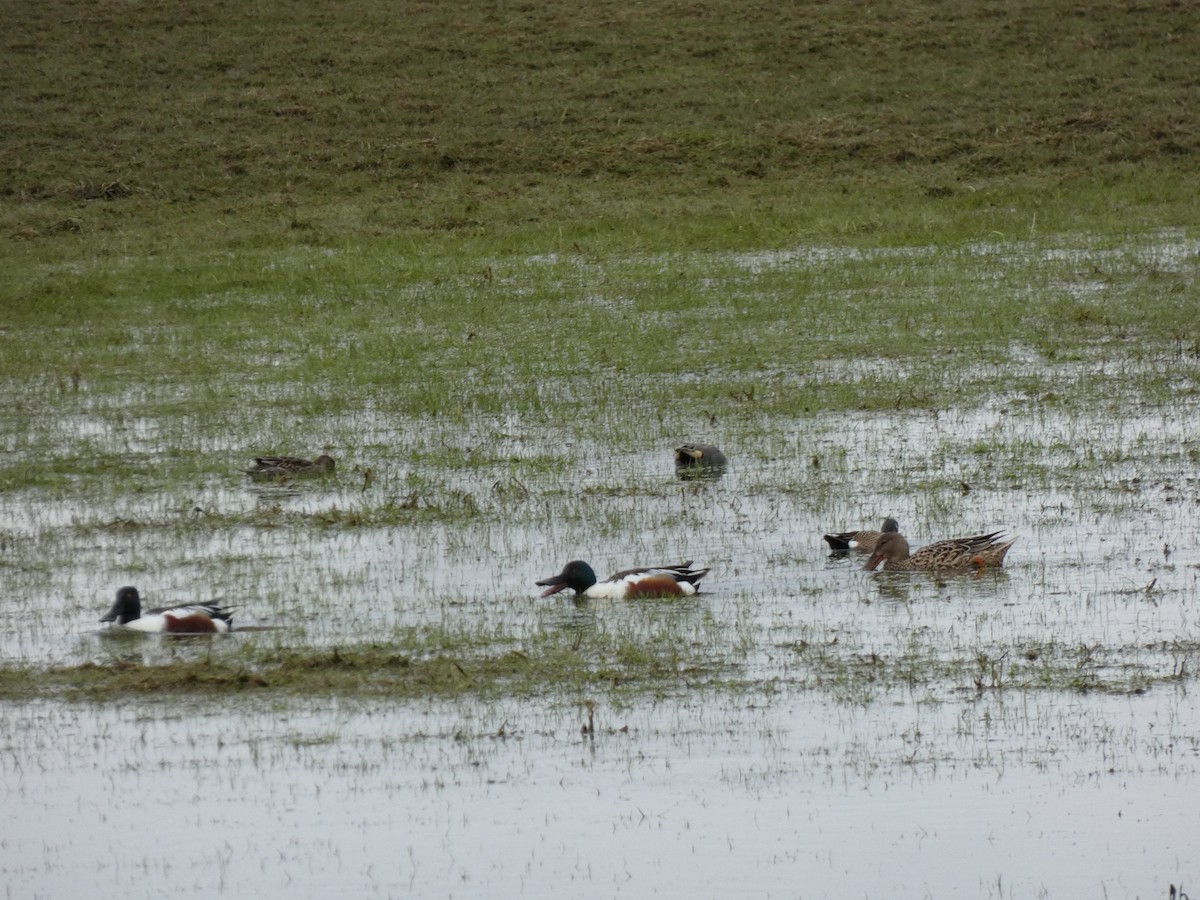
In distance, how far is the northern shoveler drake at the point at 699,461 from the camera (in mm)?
12898

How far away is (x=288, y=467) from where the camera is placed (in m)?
13.0

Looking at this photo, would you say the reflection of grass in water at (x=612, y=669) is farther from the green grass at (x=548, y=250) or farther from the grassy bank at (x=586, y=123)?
the grassy bank at (x=586, y=123)

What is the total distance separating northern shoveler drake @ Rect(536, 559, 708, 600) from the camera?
10008 millimetres

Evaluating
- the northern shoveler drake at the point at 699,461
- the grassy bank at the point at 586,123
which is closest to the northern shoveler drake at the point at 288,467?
the northern shoveler drake at the point at 699,461

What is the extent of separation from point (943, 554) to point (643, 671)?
2494 millimetres

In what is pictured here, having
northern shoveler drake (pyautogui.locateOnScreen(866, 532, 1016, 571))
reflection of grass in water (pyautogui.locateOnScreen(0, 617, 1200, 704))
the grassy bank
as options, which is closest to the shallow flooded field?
reflection of grass in water (pyautogui.locateOnScreen(0, 617, 1200, 704))

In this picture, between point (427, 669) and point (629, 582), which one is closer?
point (427, 669)

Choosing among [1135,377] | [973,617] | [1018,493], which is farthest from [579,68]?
[973,617]

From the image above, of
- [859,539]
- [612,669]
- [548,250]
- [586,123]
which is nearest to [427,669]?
[612,669]

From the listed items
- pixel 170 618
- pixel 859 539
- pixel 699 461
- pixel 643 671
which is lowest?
pixel 643 671

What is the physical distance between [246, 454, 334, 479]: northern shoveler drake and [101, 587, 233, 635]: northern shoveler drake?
3267mm

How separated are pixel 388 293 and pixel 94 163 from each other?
8852 mm

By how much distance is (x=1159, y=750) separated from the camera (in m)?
7.35

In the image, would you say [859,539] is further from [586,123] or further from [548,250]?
[586,123]
